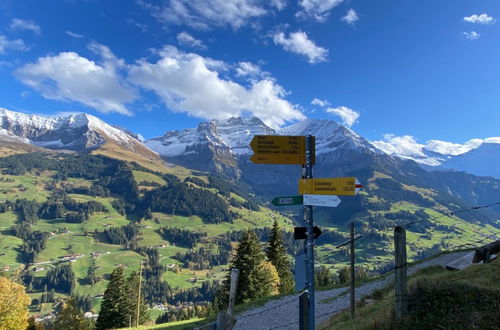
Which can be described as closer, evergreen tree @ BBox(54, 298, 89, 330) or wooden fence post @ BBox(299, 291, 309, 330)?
wooden fence post @ BBox(299, 291, 309, 330)

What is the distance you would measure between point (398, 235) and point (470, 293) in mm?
2287

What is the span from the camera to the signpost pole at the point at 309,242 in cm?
767

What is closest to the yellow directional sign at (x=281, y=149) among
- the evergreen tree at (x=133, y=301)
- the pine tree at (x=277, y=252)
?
the pine tree at (x=277, y=252)

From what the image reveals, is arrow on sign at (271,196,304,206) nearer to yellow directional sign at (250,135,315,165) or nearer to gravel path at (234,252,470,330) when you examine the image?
yellow directional sign at (250,135,315,165)

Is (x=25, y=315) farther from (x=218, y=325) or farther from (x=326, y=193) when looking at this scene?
(x=326, y=193)

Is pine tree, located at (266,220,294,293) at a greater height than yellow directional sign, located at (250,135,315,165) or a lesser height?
lesser

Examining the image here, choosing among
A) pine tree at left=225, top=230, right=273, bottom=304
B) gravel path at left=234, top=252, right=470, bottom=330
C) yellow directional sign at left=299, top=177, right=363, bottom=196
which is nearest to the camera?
yellow directional sign at left=299, top=177, right=363, bottom=196

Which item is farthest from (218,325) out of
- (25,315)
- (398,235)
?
(25,315)

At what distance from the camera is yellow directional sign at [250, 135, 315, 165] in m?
8.55

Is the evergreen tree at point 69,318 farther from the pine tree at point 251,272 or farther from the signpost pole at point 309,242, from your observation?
the signpost pole at point 309,242

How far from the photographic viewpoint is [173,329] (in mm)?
28750

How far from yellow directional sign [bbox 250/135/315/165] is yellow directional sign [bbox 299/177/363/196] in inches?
22.9

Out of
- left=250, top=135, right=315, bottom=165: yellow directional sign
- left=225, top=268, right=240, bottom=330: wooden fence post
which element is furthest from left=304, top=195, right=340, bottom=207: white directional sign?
left=225, top=268, right=240, bottom=330: wooden fence post

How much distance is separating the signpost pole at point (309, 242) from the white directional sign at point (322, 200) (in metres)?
0.15
